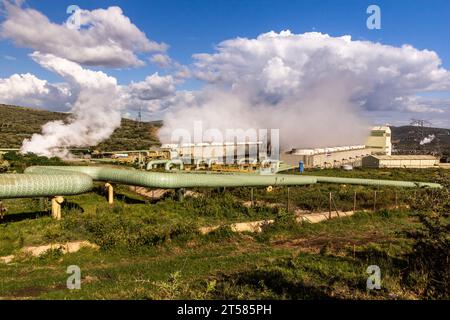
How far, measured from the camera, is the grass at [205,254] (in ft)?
31.7

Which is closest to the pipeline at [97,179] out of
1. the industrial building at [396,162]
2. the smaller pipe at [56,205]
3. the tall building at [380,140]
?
the smaller pipe at [56,205]

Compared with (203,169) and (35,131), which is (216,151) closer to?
(203,169)

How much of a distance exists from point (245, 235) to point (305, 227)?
3494mm

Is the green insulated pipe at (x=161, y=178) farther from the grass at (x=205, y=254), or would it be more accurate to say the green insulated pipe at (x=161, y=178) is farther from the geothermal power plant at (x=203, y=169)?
the grass at (x=205, y=254)

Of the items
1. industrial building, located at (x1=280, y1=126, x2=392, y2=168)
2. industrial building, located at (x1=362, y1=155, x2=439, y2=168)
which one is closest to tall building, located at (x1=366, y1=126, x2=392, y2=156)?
industrial building, located at (x1=280, y1=126, x2=392, y2=168)

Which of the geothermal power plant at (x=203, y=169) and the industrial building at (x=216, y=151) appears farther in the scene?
the industrial building at (x=216, y=151)

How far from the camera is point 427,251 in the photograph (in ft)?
37.0

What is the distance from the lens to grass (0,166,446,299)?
31.7ft

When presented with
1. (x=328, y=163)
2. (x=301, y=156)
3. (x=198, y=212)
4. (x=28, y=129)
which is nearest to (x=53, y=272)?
(x=198, y=212)

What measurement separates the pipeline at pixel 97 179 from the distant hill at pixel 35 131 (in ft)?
120

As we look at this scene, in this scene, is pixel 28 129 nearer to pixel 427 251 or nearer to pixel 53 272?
pixel 53 272
